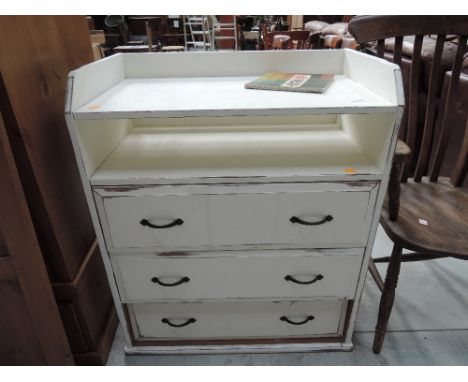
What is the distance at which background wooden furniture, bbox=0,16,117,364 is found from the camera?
0.85 meters

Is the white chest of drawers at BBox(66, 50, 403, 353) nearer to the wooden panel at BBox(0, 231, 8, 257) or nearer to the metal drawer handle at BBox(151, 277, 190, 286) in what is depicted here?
the metal drawer handle at BBox(151, 277, 190, 286)

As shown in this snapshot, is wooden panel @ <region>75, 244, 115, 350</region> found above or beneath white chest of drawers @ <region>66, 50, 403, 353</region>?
beneath

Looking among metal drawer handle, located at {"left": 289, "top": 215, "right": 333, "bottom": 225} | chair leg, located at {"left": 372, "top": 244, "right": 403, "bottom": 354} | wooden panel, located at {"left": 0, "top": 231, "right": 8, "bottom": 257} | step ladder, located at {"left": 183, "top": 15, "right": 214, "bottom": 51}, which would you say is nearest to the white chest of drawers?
metal drawer handle, located at {"left": 289, "top": 215, "right": 333, "bottom": 225}

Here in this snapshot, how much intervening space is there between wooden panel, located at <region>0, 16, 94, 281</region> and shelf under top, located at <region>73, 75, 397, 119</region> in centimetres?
15

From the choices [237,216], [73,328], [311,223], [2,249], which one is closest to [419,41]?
[311,223]

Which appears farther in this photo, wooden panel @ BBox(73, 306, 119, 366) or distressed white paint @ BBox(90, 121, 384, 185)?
wooden panel @ BBox(73, 306, 119, 366)

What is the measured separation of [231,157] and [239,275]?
379 mm

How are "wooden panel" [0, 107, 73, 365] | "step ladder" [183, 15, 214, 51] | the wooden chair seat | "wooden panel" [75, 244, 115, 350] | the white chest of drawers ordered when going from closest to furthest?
"wooden panel" [0, 107, 73, 365] → the white chest of drawers → the wooden chair seat → "wooden panel" [75, 244, 115, 350] → "step ladder" [183, 15, 214, 51]

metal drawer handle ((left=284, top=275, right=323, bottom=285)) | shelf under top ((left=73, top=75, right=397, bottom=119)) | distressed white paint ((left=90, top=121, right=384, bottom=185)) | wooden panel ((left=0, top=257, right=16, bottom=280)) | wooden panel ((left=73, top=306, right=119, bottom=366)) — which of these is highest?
shelf under top ((left=73, top=75, right=397, bottom=119))

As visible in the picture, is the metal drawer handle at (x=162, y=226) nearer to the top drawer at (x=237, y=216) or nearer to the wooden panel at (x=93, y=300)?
the top drawer at (x=237, y=216)

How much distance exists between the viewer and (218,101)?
0.93 m

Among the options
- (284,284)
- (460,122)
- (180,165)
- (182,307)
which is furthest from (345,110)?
(460,122)

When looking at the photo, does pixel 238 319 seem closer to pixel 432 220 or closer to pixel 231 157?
pixel 231 157

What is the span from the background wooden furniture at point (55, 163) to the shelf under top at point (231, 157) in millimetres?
165
